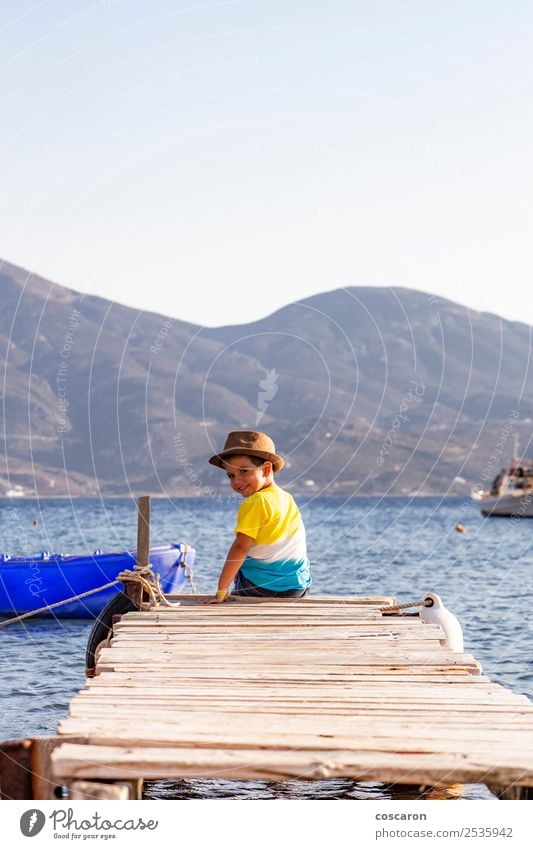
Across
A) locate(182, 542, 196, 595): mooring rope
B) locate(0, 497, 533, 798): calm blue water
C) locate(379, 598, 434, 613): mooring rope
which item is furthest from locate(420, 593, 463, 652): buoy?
locate(182, 542, 196, 595): mooring rope

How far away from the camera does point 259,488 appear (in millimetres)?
10578

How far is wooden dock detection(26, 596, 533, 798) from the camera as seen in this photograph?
5.99m

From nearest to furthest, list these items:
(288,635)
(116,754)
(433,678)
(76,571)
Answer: (116,754) < (433,678) < (288,635) < (76,571)

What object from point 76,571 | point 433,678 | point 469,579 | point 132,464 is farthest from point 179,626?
point 132,464

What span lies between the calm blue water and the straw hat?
9.67 ft

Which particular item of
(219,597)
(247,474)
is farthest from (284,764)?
(219,597)

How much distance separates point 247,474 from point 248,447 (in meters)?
0.24

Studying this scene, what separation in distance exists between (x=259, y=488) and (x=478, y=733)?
14.6 feet

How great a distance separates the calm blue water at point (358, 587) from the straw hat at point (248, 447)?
2.95m

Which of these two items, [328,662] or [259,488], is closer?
[328,662]

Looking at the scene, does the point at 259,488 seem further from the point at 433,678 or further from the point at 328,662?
the point at 433,678

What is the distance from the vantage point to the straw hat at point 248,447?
10.5 m

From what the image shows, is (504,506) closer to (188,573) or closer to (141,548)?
(188,573)

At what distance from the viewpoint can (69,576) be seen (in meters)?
23.1
